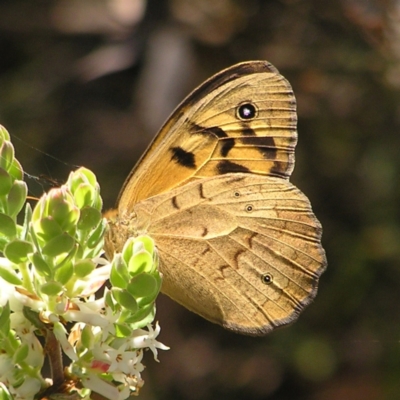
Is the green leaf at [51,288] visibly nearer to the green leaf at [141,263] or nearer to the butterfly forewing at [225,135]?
the green leaf at [141,263]

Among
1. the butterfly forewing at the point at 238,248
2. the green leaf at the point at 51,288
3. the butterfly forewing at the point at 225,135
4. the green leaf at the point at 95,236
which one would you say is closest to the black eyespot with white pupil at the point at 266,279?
the butterfly forewing at the point at 238,248

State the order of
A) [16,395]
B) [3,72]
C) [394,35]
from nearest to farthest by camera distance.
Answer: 1. [16,395]
2. [394,35]
3. [3,72]

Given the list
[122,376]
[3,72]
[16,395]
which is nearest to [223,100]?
[122,376]

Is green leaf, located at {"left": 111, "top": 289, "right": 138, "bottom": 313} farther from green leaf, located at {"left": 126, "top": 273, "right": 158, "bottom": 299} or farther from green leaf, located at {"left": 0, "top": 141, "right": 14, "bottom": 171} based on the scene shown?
green leaf, located at {"left": 0, "top": 141, "right": 14, "bottom": 171}

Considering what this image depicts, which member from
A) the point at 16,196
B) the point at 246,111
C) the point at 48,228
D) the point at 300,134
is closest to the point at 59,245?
the point at 48,228

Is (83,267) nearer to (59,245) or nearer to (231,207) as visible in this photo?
(59,245)

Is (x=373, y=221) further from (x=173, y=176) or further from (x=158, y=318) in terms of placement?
(x=173, y=176)

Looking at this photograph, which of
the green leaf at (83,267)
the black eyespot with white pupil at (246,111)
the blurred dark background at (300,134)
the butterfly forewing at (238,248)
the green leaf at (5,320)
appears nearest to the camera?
the green leaf at (5,320)
